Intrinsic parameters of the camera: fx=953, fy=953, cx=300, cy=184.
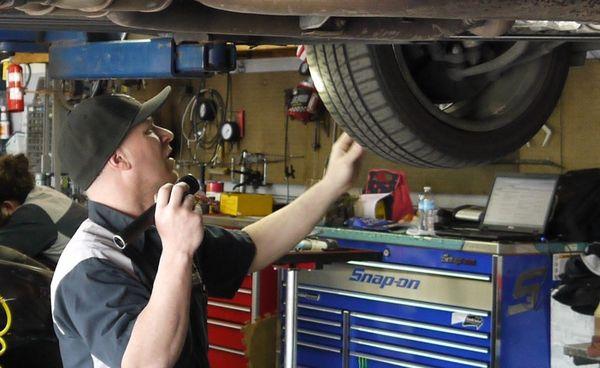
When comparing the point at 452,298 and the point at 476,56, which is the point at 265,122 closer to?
the point at 452,298

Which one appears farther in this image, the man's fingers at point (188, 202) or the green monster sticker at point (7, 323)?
the green monster sticker at point (7, 323)

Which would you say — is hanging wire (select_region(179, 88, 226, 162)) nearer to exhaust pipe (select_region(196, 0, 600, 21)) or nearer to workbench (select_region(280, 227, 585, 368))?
workbench (select_region(280, 227, 585, 368))

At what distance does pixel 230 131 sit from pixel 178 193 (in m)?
4.20

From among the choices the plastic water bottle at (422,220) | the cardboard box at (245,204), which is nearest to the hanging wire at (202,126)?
the cardboard box at (245,204)

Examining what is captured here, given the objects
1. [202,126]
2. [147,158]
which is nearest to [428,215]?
[147,158]

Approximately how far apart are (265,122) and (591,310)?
8.91 ft

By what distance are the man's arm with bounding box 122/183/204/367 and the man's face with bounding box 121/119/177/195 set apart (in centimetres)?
26

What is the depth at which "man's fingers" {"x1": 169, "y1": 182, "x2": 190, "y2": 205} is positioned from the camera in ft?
5.68

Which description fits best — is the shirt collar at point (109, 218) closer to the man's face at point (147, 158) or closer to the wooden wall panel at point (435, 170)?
the man's face at point (147, 158)

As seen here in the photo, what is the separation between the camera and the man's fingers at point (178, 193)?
173 centimetres

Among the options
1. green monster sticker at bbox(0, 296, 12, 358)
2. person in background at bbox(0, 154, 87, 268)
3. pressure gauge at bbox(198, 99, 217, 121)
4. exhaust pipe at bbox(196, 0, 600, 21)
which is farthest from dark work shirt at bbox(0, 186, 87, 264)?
pressure gauge at bbox(198, 99, 217, 121)

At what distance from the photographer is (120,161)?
2000mm

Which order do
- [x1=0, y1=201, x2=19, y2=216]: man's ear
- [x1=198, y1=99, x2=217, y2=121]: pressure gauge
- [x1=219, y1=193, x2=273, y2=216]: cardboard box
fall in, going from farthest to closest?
[x1=198, y1=99, x2=217, y2=121]: pressure gauge < [x1=219, y1=193, x2=273, y2=216]: cardboard box < [x1=0, y1=201, x2=19, y2=216]: man's ear

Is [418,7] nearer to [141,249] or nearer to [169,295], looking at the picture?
[169,295]
